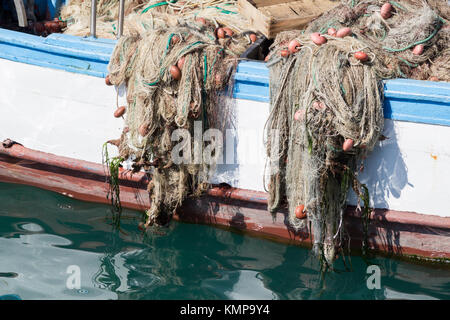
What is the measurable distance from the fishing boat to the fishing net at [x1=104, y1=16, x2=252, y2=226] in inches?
5.0

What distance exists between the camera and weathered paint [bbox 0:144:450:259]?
4195mm

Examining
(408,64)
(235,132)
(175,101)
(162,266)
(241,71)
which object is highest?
(408,64)

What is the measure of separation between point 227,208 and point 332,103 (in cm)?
137

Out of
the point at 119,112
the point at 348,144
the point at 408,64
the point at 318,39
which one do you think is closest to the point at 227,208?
the point at 119,112

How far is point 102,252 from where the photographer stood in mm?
4410

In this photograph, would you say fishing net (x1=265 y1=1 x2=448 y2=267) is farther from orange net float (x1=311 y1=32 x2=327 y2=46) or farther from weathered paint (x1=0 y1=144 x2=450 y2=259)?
weathered paint (x1=0 y1=144 x2=450 y2=259)

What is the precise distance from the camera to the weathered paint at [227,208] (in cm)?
420

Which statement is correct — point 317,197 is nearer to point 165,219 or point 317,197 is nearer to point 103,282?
point 165,219

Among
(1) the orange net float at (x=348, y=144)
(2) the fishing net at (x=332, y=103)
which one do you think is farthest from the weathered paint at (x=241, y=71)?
(1) the orange net float at (x=348, y=144)

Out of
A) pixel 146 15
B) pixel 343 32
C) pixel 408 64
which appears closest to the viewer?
pixel 343 32

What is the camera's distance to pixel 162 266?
431 centimetres

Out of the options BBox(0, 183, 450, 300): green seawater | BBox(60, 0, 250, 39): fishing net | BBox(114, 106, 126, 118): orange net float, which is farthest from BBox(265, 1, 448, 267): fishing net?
BBox(114, 106, 126, 118): orange net float

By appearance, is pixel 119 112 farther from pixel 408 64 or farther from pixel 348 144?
pixel 408 64
